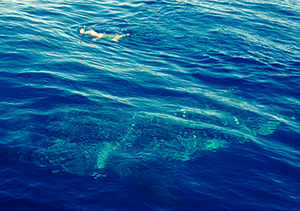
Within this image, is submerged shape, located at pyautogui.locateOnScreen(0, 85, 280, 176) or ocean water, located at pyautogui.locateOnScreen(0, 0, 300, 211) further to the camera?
submerged shape, located at pyautogui.locateOnScreen(0, 85, 280, 176)

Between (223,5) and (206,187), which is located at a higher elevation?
(223,5)

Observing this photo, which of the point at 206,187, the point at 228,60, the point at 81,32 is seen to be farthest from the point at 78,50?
the point at 206,187

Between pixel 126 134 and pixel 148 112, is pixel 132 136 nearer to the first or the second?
pixel 126 134

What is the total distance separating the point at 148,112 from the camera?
1791cm

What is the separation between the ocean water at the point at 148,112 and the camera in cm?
1314

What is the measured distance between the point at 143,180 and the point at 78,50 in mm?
14507

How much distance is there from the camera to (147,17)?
3052 cm

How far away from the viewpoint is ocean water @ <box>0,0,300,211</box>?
13141 mm

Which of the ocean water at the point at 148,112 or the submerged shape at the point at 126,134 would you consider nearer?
the ocean water at the point at 148,112

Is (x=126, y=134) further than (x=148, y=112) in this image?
No

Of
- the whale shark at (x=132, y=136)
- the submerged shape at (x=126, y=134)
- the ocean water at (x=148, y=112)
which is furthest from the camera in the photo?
the submerged shape at (x=126, y=134)

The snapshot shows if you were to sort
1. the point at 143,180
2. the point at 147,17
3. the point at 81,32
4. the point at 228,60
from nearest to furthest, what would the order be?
the point at 143,180 < the point at 228,60 < the point at 81,32 < the point at 147,17

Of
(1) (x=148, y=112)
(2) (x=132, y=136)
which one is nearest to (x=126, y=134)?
(2) (x=132, y=136)

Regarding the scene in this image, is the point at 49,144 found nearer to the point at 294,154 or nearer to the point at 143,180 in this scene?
Result: the point at 143,180
